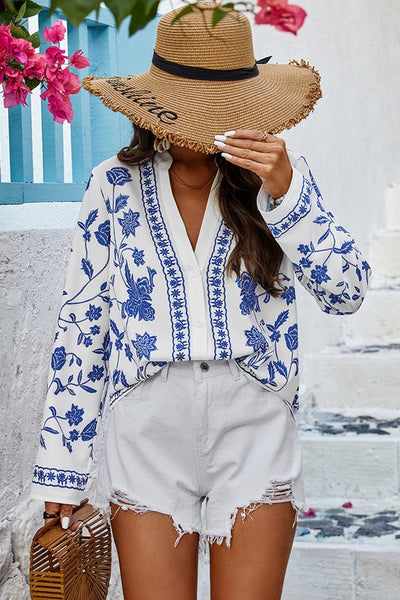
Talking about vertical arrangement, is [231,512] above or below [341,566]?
above

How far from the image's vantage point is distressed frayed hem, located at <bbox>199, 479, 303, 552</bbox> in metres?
2.04

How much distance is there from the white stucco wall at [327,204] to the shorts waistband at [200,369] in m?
0.78

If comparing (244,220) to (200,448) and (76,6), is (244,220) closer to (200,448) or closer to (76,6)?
(200,448)

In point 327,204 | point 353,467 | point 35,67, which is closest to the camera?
point 35,67

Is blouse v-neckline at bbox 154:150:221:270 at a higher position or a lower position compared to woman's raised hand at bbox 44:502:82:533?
higher

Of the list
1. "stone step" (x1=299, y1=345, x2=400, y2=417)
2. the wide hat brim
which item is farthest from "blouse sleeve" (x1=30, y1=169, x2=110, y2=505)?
"stone step" (x1=299, y1=345, x2=400, y2=417)

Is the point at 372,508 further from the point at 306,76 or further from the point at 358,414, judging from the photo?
the point at 306,76

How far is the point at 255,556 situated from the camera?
6.67 feet

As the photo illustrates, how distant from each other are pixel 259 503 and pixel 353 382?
9.56 feet

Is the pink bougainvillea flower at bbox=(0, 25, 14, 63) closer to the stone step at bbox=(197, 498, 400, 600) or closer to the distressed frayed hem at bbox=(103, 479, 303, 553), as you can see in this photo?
the distressed frayed hem at bbox=(103, 479, 303, 553)

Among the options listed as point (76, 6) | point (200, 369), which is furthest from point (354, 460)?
point (76, 6)

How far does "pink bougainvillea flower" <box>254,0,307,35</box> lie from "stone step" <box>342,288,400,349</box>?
175 inches

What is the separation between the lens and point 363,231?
6.10 m

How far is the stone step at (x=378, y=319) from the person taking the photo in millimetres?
5367
